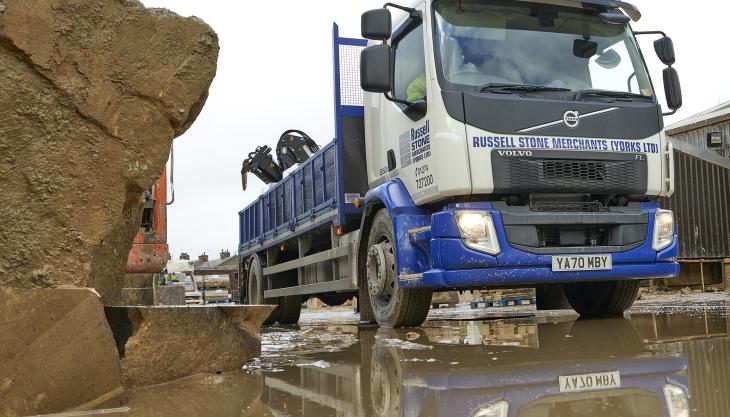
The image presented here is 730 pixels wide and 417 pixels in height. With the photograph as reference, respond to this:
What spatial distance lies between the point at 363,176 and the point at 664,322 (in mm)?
3013

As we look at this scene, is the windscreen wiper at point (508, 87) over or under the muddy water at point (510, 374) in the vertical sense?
over

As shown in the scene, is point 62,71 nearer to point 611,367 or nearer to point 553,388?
point 553,388

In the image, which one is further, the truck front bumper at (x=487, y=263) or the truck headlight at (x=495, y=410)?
the truck front bumper at (x=487, y=263)

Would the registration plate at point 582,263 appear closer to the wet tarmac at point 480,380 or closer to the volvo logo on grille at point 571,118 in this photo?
the wet tarmac at point 480,380

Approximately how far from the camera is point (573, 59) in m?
5.77

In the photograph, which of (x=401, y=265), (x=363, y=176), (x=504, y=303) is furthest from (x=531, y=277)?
(x=504, y=303)

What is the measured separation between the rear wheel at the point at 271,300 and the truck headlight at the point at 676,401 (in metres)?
7.52

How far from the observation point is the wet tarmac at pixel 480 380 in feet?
8.14

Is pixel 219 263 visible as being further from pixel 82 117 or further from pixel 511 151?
pixel 82 117

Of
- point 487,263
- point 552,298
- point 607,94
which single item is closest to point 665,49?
point 607,94

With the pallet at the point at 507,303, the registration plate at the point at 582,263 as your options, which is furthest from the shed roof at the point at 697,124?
the registration plate at the point at 582,263

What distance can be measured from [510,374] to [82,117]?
219 centimetres

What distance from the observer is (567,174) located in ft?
17.5

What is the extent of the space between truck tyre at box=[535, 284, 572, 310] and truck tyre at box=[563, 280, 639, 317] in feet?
2.50
